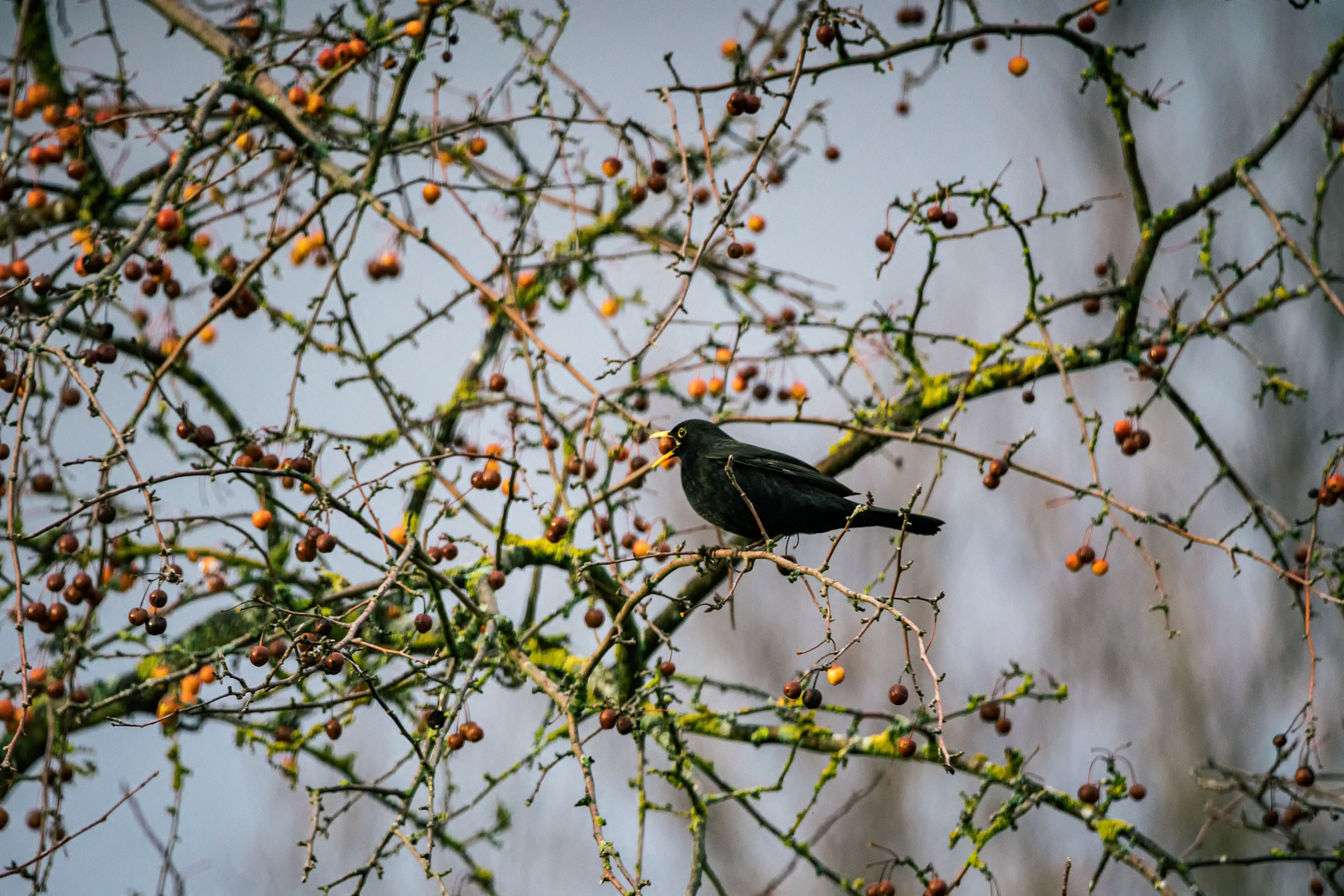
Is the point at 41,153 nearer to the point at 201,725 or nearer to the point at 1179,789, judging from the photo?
the point at 201,725

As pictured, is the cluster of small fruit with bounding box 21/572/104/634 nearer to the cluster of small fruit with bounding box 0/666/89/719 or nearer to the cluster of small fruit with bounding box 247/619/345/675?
the cluster of small fruit with bounding box 0/666/89/719

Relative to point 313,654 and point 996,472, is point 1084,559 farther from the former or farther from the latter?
point 313,654

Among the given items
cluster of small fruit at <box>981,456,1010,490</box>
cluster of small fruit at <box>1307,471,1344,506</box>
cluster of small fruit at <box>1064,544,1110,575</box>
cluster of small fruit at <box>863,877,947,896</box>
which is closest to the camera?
cluster of small fruit at <box>863,877,947,896</box>

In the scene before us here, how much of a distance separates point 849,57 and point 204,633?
3385 millimetres

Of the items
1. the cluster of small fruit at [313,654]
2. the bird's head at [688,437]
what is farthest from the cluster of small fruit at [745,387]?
the cluster of small fruit at [313,654]

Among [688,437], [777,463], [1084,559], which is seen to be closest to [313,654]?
[777,463]

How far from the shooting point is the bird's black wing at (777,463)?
4234 mm

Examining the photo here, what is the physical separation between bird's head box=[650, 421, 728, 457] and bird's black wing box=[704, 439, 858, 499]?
0.38 ft

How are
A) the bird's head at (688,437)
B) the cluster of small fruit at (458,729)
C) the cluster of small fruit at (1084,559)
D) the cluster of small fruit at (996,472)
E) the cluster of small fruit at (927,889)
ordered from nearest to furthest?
the cluster of small fruit at (458,729), the cluster of small fruit at (927,889), the cluster of small fruit at (996,472), the cluster of small fruit at (1084,559), the bird's head at (688,437)

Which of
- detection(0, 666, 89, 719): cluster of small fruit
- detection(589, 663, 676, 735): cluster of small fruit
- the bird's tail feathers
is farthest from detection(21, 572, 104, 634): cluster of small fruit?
the bird's tail feathers

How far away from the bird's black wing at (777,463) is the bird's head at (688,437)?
114 millimetres

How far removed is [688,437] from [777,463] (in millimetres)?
497

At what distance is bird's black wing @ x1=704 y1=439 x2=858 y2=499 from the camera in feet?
13.9

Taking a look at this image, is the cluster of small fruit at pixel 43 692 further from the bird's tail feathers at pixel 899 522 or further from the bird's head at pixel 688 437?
the bird's tail feathers at pixel 899 522
